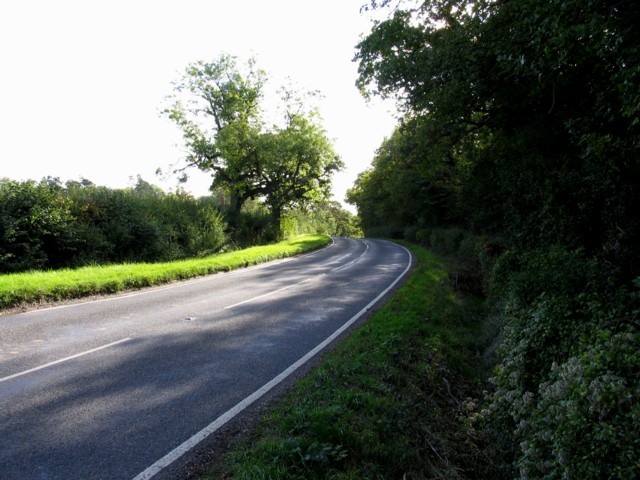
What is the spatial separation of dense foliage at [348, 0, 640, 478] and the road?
10.4ft

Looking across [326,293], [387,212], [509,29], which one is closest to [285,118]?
[387,212]

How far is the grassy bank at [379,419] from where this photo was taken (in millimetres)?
3393

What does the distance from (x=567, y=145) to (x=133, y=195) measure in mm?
18398

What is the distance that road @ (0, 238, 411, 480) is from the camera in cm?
354

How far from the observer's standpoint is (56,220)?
13898mm

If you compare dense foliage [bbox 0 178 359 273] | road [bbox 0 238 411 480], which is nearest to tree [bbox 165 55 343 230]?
dense foliage [bbox 0 178 359 273]

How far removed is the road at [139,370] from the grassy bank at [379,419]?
750 millimetres

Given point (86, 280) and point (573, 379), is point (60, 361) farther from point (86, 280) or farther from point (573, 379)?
point (573, 379)

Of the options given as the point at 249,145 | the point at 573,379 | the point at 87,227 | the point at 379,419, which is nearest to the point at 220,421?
the point at 379,419

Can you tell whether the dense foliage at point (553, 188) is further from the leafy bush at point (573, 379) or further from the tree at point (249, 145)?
the tree at point (249, 145)

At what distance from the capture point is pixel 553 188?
23.1 feet

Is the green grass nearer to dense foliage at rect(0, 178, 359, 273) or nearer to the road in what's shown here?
the road

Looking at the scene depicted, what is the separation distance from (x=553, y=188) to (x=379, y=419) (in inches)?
218

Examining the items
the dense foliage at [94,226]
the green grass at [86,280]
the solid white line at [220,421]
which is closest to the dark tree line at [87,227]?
the dense foliage at [94,226]
